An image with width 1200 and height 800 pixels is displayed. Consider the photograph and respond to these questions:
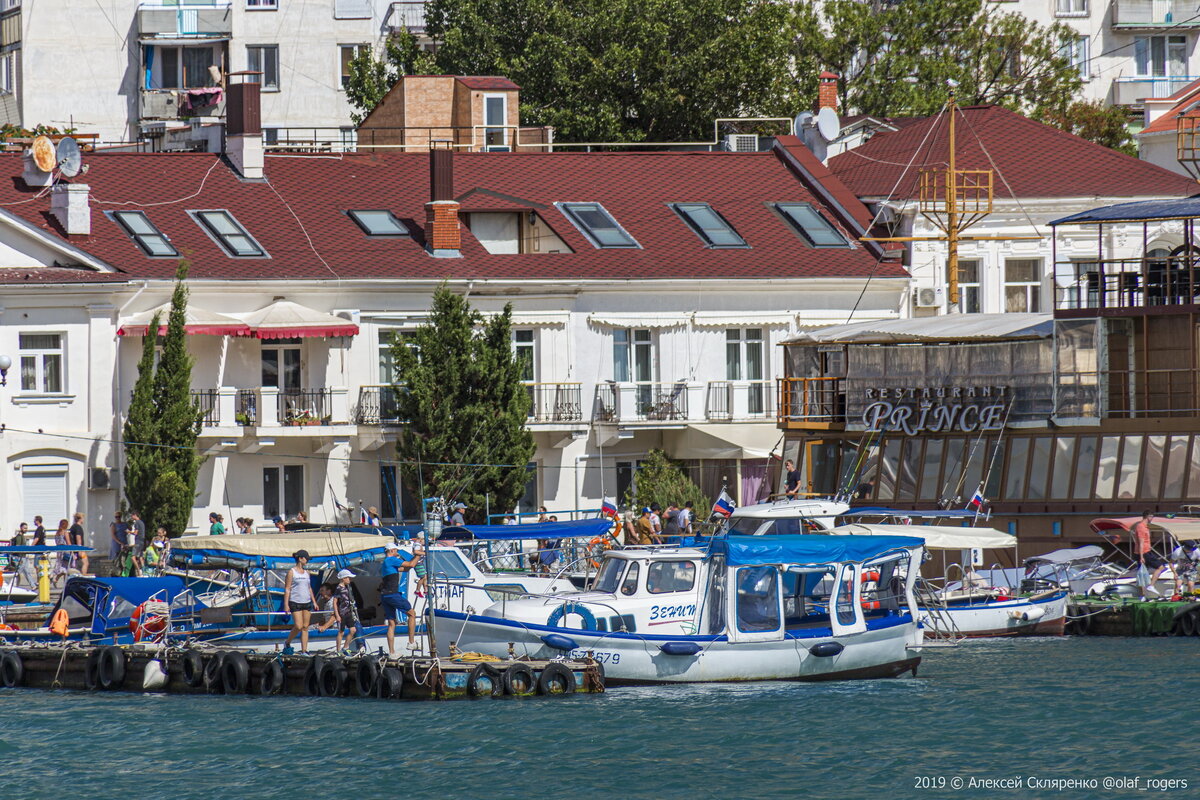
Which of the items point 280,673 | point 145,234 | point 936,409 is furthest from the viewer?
point 145,234

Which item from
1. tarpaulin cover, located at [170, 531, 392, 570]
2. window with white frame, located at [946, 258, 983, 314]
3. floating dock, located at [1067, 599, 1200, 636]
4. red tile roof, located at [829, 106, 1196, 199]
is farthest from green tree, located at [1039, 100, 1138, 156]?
tarpaulin cover, located at [170, 531, 392, 570]

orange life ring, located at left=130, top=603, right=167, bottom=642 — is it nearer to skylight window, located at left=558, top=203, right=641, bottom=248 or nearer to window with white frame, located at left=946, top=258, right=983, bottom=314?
skylight window, located at left=558, top=203, right=641, bottom=248

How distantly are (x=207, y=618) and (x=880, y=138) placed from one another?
110 ft

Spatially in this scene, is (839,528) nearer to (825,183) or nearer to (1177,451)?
(1177,451)

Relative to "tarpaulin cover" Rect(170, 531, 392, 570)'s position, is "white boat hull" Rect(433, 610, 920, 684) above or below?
below

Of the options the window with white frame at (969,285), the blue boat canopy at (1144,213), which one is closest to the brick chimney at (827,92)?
the window with white frame at (969,285)

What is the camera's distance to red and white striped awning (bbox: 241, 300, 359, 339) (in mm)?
58719

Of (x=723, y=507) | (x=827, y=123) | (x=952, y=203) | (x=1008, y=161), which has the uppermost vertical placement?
(x=827, y=123)

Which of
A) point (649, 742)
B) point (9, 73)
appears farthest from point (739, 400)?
point (9, 73)

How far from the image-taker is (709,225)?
66000mm

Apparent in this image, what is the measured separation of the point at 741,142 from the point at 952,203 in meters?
11.6

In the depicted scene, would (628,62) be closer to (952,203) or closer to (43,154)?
(952,203)

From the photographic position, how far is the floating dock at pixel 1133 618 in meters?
48.4

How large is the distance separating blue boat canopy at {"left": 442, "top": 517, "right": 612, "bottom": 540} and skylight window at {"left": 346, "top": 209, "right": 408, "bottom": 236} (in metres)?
15.0
